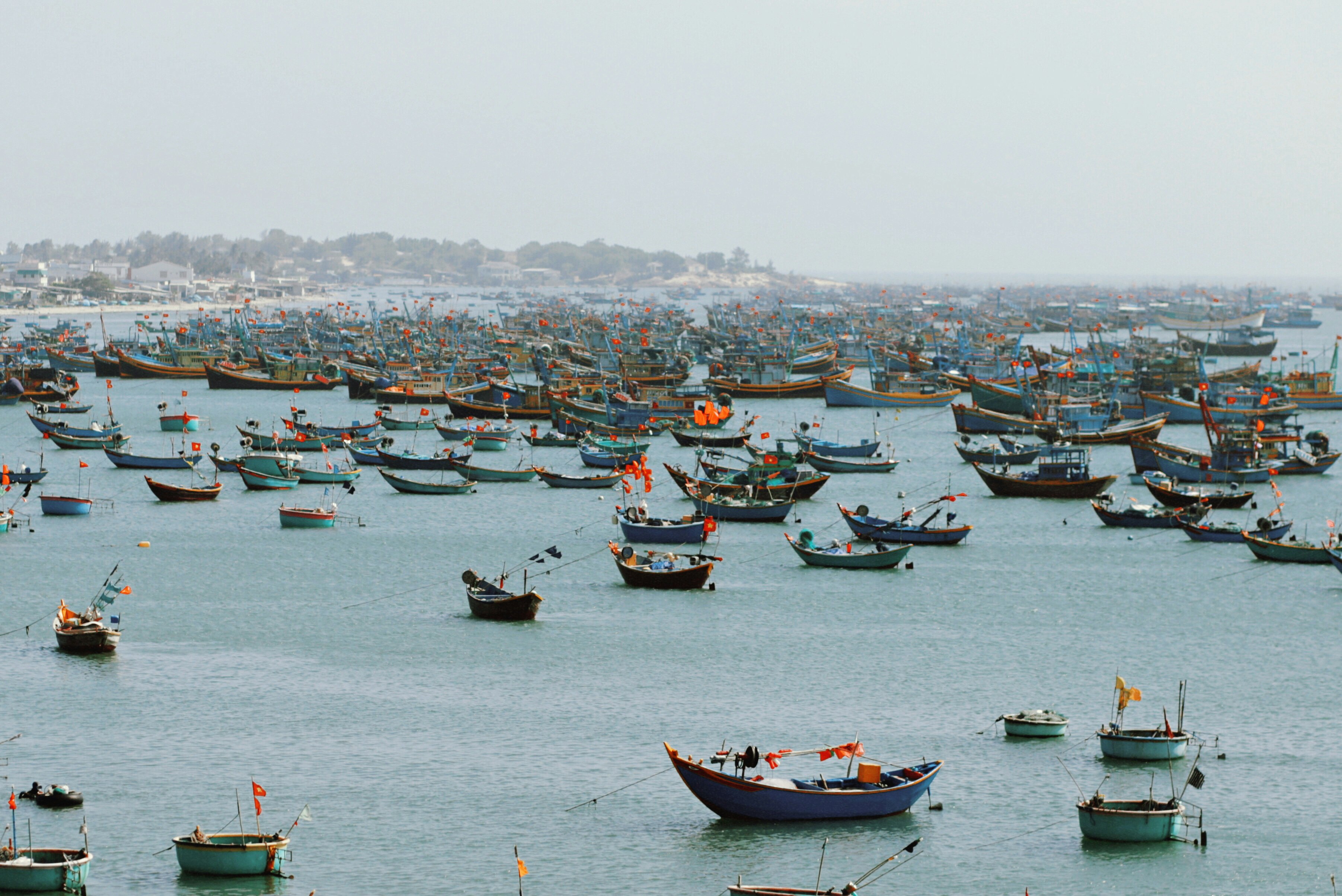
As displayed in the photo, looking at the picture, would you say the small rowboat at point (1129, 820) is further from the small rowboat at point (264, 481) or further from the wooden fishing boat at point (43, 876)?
the small rowboat at point (264, 481)

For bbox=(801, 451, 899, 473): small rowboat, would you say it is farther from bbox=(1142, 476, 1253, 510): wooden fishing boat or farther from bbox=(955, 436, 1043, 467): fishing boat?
bbox=(1142, 476, 1253, 510): wooden fishing boat

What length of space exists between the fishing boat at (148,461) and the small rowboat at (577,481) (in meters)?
16.4

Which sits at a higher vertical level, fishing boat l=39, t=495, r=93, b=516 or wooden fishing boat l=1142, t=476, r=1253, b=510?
wooden fishing boat l=1142, t=476, r=1253, b=510

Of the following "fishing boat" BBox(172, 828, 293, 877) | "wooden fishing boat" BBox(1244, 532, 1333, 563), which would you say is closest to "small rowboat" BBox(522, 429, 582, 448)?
"wooden fishing boat" BBox(1244, 532, 1333, 563)

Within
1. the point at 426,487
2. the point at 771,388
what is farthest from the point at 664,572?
the point at 771,388

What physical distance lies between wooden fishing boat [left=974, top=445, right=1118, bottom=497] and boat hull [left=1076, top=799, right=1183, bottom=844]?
43241 millimetres

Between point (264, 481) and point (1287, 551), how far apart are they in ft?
142

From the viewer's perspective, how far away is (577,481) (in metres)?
76.9

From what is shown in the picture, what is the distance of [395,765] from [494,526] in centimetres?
3209

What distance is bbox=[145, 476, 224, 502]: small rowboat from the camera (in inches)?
2788

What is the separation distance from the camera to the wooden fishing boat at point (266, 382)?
435 ft

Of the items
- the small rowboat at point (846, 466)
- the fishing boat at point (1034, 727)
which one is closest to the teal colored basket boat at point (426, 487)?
the small rowboat at point (846, 466)

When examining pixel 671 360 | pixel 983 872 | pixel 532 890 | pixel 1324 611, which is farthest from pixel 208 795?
pixel 671 360

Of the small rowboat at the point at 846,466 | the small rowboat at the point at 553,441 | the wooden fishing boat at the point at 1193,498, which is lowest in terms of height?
the small rowboat at the point at 553,441
